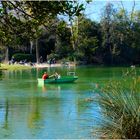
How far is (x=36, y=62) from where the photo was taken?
62.6 m

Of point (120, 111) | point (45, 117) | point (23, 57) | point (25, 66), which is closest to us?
point (120, 111)

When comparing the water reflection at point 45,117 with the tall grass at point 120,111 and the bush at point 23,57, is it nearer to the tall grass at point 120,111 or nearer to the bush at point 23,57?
the tall grass at point 120,111

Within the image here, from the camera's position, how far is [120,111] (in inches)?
306

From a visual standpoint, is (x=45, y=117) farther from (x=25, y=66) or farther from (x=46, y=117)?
(x=25, y=66)

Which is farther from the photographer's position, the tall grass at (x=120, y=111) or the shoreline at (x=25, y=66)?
the shoreline at (x=25, y=66)

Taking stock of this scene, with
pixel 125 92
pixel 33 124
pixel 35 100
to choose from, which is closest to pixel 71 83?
pixel 35 100

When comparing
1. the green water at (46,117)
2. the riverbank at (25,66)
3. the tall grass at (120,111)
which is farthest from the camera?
the riverbank at (25,66)

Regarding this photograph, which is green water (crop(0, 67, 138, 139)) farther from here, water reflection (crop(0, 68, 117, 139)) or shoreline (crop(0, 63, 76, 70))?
shoreline (crop(0, 63, 76, 70))

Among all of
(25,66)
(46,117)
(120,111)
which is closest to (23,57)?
(25,66)

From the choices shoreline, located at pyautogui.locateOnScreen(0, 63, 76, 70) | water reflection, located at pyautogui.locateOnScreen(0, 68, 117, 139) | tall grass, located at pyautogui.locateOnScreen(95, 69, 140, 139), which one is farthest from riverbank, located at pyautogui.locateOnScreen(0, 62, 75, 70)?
tall grass, located at pyautogui.locateOnScreen(95, 69, 140, 139)

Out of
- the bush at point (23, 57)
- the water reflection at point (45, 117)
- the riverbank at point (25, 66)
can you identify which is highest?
the bush at point (23, 57)

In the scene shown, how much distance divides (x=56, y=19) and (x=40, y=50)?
57.9 meters

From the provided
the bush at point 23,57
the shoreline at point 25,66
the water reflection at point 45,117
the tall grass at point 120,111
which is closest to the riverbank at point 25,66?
the shoreline at point 25,66

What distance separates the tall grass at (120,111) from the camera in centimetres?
746
